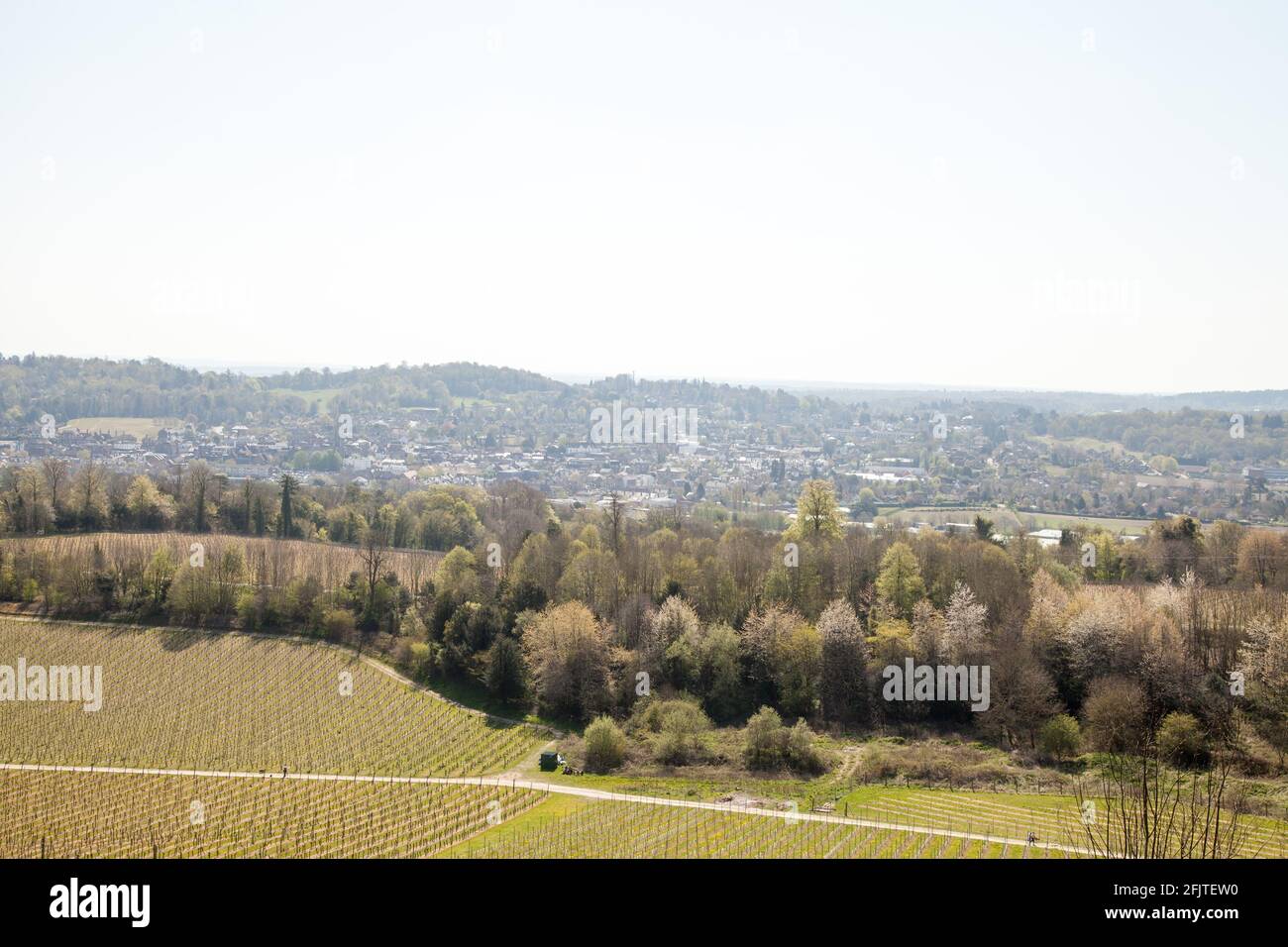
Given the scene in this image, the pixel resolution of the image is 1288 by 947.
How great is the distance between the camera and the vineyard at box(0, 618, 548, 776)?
39438 millimetres

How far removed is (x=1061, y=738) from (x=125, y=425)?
616 ft

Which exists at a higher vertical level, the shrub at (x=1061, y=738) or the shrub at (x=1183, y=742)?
the shrub at (x=1183, y=742)

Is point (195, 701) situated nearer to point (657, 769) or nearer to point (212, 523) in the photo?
point (657, 769)

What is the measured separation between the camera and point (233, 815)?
32.0m

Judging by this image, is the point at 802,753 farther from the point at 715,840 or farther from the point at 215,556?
the point at 215,556

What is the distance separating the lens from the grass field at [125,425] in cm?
17994

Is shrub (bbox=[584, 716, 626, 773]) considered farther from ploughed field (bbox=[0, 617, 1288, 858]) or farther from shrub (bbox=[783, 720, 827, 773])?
shrub (bbox=[783, 720, 827, 773])

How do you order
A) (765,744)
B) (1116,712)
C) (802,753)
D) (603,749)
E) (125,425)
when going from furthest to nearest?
(125,425) → (603,749) → (765,744) → (802,753) → (1116,712)

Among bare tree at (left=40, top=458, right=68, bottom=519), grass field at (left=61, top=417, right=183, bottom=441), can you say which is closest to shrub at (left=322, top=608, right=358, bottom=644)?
bare tree at (left=40, top=458, right=68, bottom=519)

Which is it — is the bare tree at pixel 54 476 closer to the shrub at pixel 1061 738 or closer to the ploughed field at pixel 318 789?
the ploughed field at pixel 318 789

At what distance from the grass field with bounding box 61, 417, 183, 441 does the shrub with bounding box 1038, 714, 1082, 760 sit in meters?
173

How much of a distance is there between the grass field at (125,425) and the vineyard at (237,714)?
138320 mm
